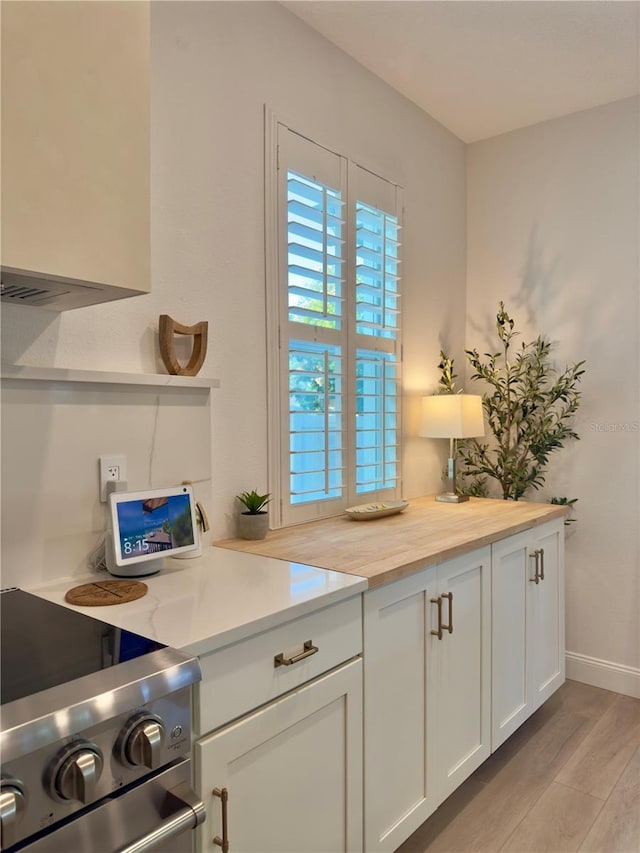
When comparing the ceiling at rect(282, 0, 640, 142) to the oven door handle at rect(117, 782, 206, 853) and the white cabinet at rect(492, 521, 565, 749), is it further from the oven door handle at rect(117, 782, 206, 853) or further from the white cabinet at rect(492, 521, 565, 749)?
the oven door handle at rect(117, 782, 206, 853)

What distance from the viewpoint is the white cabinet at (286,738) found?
3.75 feet

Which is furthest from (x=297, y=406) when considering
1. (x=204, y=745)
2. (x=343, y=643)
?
(x=204, y=745)

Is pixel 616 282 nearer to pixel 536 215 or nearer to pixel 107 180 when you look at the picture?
pixel 536 215

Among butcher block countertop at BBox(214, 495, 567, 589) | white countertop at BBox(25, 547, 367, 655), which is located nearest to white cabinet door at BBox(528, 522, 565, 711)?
butcher block countertop at BBox(214, 495, 567, 589)

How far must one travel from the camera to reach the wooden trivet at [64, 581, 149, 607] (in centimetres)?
129

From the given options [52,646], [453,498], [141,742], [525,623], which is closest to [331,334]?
[453,498]

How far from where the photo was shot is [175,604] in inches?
50.9

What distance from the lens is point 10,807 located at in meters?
0.80

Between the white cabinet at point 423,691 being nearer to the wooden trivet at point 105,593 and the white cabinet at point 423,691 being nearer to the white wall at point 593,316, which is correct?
the wooden trivet at point 105,593

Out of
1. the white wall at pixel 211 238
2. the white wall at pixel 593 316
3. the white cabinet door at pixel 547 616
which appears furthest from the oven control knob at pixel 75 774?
the white wall at pixel 593 316

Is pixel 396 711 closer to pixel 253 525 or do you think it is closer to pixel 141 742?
pixel 253 525

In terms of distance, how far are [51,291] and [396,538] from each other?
1231 millimetres

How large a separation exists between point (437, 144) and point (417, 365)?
113cm

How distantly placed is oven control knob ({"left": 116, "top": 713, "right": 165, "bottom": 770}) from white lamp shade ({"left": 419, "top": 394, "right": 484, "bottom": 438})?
1944 mm
